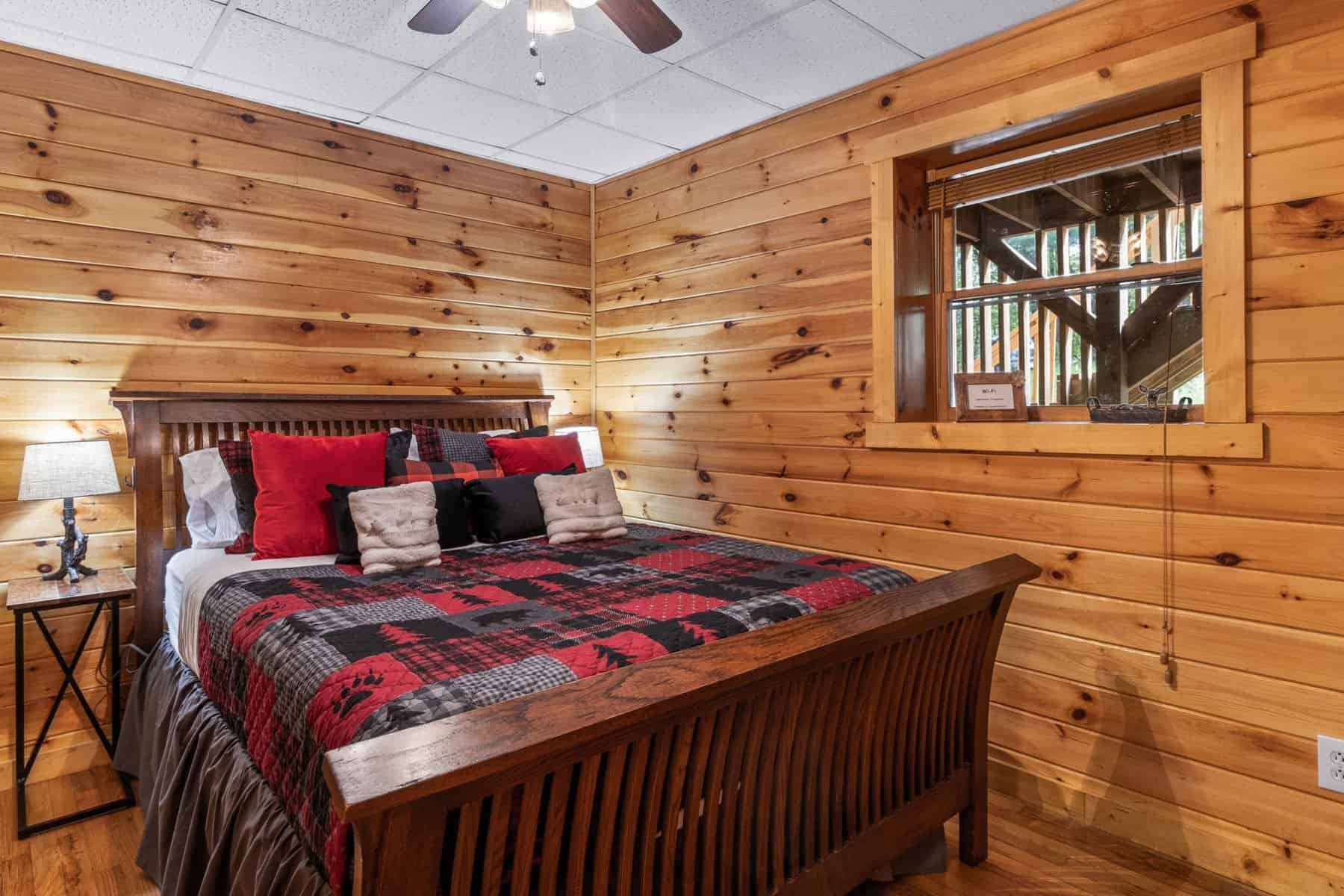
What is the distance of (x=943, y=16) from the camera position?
Result: 241cm

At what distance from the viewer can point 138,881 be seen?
2111 mm

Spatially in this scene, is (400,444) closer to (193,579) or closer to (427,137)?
(193,579)

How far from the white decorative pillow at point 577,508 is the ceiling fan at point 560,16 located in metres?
1.49

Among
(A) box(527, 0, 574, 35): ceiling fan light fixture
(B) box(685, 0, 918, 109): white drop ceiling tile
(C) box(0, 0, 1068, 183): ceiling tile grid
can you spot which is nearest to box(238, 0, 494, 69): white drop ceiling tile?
(C) box(0, 0, 1068, 183): ceiling tile grid

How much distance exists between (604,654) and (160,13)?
7.80 feet

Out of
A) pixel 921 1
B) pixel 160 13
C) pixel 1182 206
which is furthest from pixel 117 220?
pixel 1182 206

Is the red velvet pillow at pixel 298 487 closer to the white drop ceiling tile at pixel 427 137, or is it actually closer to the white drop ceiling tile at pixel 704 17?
the white drop ceiling tile at pixel 427 137

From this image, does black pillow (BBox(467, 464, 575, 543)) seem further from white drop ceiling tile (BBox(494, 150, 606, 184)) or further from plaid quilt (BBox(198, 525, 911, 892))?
white drop ceiling tile (BBox(494, 150, 606, 184))

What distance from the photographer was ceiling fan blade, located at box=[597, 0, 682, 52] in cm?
195

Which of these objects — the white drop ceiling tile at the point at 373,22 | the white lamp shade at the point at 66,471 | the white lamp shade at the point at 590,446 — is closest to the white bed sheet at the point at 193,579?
the white lamp shade at the point at 66,471

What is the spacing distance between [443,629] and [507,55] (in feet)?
6.43

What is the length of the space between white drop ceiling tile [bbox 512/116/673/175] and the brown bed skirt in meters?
2.47

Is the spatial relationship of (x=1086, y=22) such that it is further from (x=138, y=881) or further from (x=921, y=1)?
(x=138, y=881)

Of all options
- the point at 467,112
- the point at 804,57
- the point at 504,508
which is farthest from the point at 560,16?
the point at 504,508
